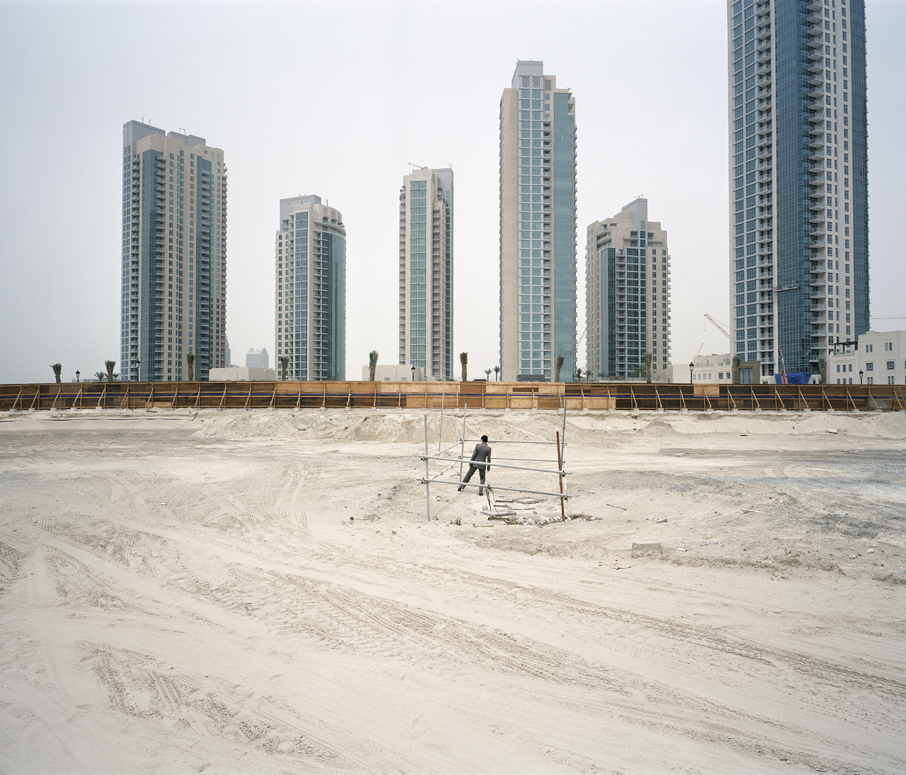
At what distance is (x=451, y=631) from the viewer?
222 inches

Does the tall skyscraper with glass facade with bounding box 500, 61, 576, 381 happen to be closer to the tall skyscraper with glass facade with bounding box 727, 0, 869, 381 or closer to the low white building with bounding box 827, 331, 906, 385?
the tall skyscraper with glass facade with bounding box 727, 0, 869, 381

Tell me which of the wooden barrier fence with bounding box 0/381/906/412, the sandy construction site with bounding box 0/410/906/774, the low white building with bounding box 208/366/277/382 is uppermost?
the low white building with bounding box 208/366/277/382

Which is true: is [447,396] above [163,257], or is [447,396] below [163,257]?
below

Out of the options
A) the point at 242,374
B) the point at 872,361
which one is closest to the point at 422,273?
the point at 242,374

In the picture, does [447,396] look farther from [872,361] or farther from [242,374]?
[872,361]

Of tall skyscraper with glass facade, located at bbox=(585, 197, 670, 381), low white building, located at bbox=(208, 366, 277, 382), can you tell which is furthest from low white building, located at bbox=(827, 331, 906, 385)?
low white building, located at bbox=(208, 366, 277, 382)

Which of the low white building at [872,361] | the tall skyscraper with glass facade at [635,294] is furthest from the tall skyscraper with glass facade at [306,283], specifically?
the low white building at [872,361]

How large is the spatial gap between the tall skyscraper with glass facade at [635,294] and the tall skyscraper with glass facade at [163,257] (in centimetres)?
9296

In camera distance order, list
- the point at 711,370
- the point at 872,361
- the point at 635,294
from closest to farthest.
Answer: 1. the point at 872,361
2. the point at 711,370
3. the point at 635,294

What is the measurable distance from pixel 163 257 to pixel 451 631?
118 m

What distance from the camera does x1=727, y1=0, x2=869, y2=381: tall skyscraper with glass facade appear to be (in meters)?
77.6

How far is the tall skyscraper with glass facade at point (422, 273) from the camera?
99.4 meters

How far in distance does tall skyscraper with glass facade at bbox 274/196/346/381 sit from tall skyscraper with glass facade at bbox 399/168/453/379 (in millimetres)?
29976

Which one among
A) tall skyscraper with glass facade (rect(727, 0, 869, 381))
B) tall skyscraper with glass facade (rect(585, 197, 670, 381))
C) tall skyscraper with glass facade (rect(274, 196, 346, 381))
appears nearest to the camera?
tall skyscraper with glass facade (rect(727, 0, 869, 381))
